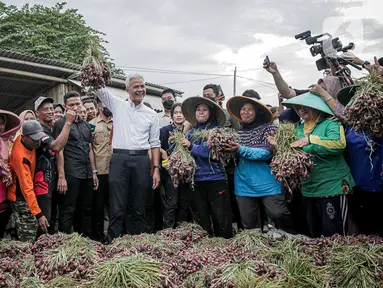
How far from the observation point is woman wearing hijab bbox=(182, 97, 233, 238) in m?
4.21

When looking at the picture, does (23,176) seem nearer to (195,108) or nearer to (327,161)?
(195,108)

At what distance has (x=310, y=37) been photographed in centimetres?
445

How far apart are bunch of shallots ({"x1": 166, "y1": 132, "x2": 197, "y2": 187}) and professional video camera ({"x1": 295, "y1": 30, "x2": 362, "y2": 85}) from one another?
1975 millimetres

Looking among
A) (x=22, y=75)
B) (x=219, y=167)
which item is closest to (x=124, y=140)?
(x=219, y=167)

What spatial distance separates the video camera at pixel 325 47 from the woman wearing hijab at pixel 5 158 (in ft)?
12.0

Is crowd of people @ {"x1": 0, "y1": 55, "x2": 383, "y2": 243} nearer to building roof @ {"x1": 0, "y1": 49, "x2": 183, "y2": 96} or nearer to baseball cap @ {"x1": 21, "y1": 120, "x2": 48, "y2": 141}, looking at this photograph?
baseball cap @ {"x1": 21, "y1": 120, "x2": 48, "y2": 141}

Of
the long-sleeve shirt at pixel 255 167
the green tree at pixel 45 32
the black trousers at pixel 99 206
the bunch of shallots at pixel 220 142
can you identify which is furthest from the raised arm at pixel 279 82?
the green tree at pixel 45 32

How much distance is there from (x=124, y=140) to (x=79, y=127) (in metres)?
0.94

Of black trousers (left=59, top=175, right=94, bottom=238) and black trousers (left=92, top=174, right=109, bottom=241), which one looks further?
black trousers (left=92, top=174, right=109, bottom=241)

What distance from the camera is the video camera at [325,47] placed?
425 centimetres

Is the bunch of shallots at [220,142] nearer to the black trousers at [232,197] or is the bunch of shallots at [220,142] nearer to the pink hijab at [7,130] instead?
the black trousers at [232,197]

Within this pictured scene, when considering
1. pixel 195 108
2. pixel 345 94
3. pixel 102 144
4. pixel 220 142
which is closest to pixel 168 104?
pixel 102 144

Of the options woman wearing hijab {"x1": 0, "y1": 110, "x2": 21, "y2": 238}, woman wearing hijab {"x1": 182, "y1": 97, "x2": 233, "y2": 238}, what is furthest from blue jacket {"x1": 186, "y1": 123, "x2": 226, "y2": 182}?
woman wearing hijab {"x1": 0, "y1": 110, "x2": 21, "y2": 238}

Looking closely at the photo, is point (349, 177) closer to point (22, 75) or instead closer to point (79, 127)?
point (79, 127)
